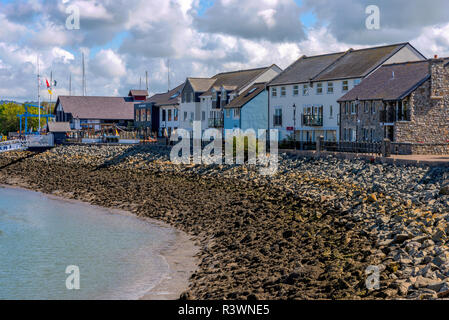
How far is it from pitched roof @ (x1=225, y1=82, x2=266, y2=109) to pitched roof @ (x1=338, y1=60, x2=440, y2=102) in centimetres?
1634

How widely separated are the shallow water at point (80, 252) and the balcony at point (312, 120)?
2810cm

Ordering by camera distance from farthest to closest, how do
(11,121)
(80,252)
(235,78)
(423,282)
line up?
(11,121) < (235,78) < (80,252) < (423,282)

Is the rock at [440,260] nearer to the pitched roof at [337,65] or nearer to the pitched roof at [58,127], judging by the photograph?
the pitched roof at [337,65]

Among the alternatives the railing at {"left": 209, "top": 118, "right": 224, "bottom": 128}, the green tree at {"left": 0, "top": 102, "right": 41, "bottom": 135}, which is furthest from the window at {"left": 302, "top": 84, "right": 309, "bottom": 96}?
the green tree at {"left": 0, "top": 102, "right": 41, "bottom": 135}

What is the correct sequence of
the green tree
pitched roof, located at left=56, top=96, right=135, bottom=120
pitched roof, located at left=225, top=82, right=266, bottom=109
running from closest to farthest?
pitched roof, located at left=225, top=82, right=266, bottom=109 → pitched roof, located at left=56, top=96, right=135, bottom=120 → the green tree

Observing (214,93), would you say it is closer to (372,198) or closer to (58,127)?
(58,127)

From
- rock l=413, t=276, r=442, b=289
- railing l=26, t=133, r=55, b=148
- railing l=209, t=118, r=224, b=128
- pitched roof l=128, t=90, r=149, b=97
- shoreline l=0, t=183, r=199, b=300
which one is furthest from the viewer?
pitched roof l=128, t=90, r=149, b=97

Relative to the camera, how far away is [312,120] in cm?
5897

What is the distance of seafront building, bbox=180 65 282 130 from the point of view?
238ft

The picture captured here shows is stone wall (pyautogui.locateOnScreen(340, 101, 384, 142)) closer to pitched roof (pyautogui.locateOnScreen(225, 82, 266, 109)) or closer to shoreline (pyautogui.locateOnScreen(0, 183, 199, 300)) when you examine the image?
pitched roof (pyautogui.locateOnScreen(225, 82, 266, 109))

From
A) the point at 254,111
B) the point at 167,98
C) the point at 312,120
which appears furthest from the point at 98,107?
the point at 312,120

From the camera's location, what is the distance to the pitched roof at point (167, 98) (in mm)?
87769

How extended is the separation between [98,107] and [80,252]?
273ft
